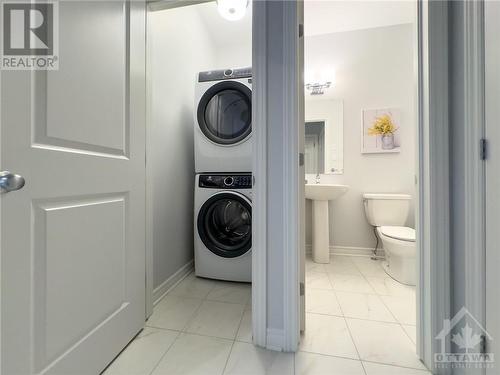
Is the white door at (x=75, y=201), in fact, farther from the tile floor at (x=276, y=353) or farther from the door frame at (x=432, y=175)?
the door frame at (x=432, y=175)

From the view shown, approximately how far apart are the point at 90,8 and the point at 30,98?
495mm

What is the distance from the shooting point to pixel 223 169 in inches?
75.4

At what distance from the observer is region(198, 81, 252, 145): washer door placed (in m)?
1.89

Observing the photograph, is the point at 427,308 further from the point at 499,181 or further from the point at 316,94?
the point at 316,94

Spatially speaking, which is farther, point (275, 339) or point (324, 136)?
point (324, 136)

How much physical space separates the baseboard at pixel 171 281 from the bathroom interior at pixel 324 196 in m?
0.01

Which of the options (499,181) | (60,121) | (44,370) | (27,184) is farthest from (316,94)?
(44,370)

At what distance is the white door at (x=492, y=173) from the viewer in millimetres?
754

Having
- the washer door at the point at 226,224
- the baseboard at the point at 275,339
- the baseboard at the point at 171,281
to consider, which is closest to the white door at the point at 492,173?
the baseboard at the point at 275,339

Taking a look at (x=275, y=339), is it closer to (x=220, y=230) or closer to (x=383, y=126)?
(x=220, y=230)

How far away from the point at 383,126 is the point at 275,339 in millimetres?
2396

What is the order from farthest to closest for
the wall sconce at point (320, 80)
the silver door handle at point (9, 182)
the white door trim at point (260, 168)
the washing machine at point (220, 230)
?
the wall sconce at point (320, 80)
the washing machine at point (220, 230)
the white door trim at point (260, 168)
the silver door handle at point (9, 182)
